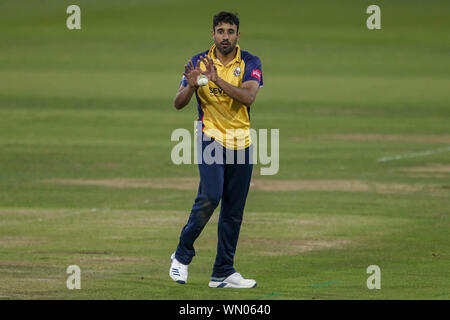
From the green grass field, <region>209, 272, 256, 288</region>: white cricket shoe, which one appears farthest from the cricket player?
the green grass field

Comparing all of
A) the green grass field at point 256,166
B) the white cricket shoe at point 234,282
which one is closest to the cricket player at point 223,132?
the white cricket shoe at point 234,282

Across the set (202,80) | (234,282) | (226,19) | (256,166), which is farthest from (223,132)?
(256,166)

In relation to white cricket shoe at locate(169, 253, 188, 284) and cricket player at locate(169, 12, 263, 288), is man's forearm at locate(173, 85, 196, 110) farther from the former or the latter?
white cricket shoe at locate(169, 253, 188, 284)

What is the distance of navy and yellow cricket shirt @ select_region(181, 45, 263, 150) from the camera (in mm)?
11398

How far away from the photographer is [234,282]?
1160 centimetres

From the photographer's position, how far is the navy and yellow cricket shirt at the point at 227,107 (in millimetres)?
11398

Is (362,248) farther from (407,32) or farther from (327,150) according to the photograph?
(407,32)

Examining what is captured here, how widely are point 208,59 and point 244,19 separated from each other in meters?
58.3

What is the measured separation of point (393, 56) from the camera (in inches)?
2213

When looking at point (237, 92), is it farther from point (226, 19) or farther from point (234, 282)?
point (234, 282)

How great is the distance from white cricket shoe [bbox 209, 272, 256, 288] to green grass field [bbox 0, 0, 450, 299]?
129mm

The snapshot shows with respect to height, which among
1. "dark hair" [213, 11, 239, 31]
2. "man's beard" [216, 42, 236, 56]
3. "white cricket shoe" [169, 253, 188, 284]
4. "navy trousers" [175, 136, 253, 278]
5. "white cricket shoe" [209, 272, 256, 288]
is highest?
"dark hair" [213, 11, 239, 31]

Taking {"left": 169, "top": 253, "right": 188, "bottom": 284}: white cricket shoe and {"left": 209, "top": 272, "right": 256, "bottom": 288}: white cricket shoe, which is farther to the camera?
{"left": 169, "top": 253, "right": 188, "bottom": 284}: white cricket shoe

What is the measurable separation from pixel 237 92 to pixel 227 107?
1.07 ft
